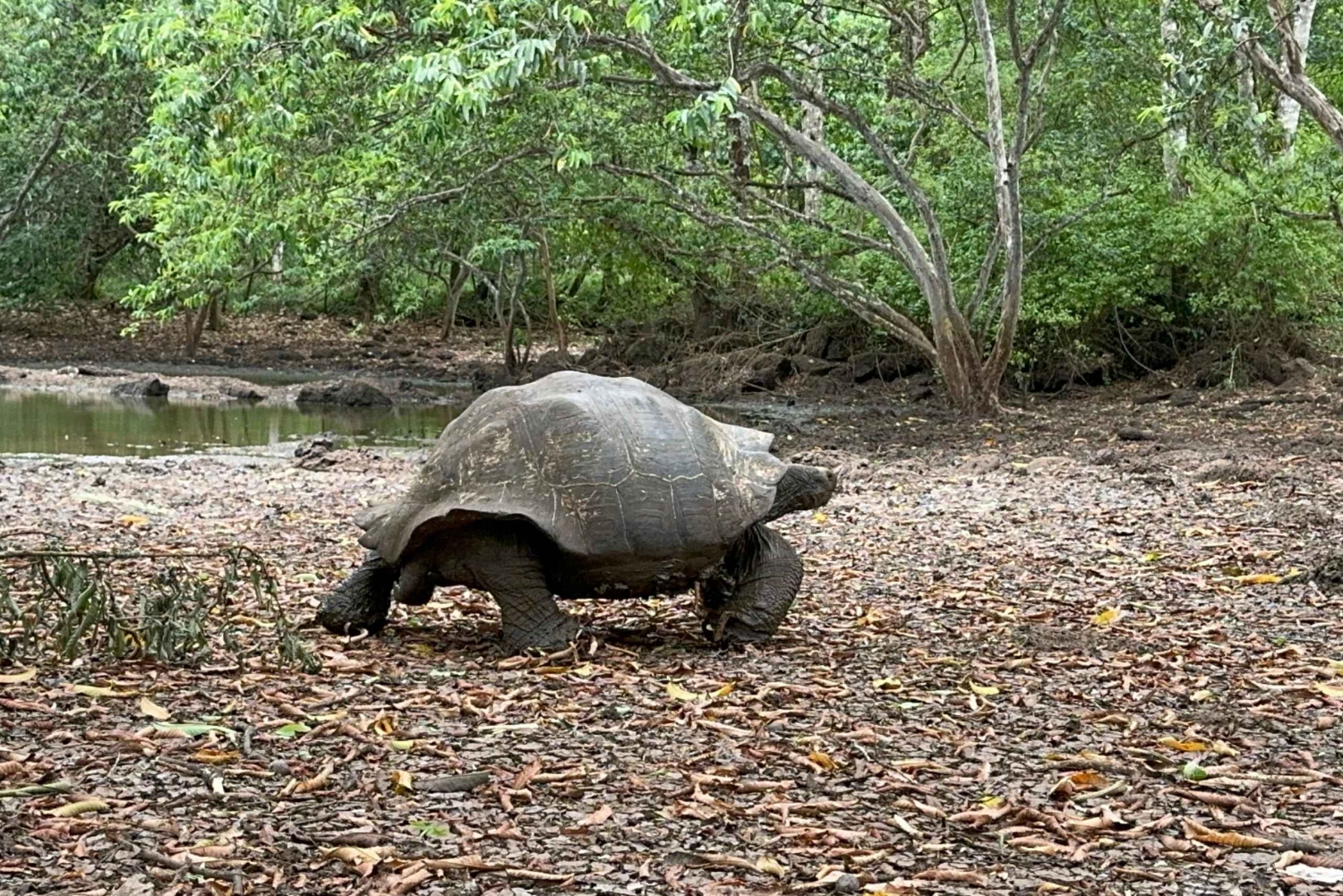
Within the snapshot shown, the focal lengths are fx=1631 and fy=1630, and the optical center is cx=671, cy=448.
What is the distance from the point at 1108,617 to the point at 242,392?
63.6 ft

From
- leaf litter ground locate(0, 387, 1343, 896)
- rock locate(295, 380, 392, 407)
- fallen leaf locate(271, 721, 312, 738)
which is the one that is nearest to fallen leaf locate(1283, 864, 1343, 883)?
leaf litter ground locate(0, 387, 1343, 896)

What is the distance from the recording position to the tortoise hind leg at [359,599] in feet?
Answer: 22.4

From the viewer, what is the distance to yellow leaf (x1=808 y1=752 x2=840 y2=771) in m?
→ 4.86

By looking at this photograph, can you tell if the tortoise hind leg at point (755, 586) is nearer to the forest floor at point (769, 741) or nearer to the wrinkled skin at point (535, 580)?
the wrinkled skin at point (535, 580)

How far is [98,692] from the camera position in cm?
534

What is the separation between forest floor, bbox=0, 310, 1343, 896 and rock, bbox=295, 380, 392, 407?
542 inches

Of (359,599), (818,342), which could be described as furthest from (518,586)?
(818,342)

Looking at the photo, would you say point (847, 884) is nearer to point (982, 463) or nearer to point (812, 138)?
point (982, 463)

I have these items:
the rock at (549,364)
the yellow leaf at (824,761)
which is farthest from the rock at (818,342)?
the yellow leaf at (824,761)

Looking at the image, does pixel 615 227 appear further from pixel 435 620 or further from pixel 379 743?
pixel 379 743

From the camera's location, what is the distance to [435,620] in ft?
24.5

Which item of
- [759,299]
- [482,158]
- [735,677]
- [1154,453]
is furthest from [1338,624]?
[759,299]

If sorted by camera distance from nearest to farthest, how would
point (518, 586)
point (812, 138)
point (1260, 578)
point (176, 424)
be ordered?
point (518, 586), point (1260, 578), point (812, 138), point (176, 424)

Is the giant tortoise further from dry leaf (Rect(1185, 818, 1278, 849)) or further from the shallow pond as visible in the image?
the shallow pond
